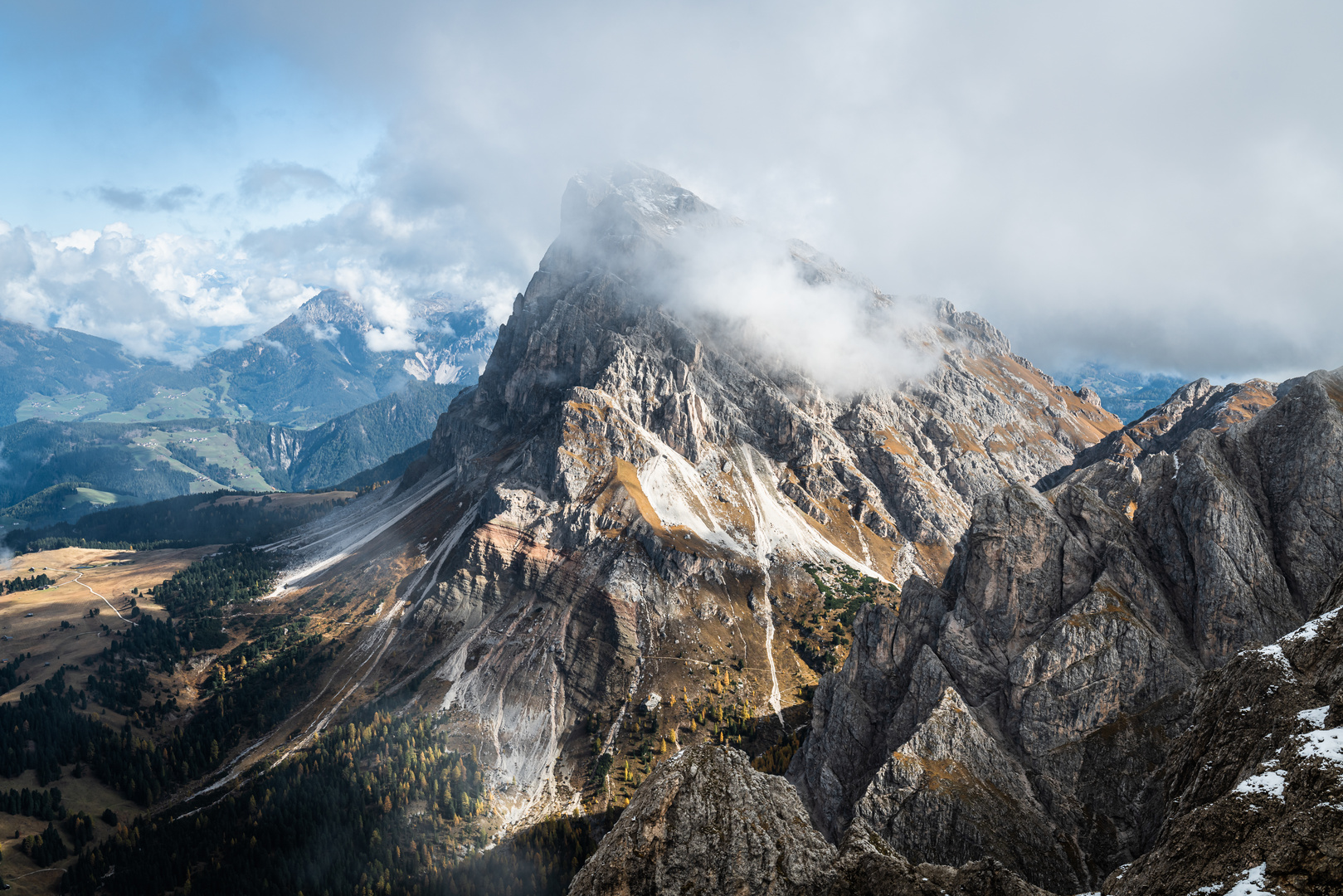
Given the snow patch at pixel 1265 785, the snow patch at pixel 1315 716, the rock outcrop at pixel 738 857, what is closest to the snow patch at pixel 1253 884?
the snow patch at pixel 1265 785

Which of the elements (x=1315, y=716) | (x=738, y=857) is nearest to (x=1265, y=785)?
(x=1315, y=716)

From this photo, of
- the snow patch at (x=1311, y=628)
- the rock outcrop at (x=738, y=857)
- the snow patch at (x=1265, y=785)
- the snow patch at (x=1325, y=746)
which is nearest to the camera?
the snow patch at (x=1325, y=746)

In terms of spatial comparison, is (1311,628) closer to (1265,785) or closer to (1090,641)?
(1265,785)

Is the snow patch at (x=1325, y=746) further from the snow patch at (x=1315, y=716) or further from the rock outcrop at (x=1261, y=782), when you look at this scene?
the snow patch at (x=1315, y=716)

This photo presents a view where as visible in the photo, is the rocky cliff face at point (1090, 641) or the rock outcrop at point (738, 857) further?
the rocky cliff face at point (1090, 641)

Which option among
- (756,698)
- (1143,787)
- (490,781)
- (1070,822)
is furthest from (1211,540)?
(490,781)

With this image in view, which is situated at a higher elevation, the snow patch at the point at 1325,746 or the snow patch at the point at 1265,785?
the snow patch at the point at 1325,746

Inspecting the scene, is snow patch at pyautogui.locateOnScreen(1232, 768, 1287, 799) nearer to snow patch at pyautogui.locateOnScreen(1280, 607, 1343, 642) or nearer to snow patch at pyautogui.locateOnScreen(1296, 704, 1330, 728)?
snow patch at pyautogui.locateOnScreen(1296, 704, 1330, 728)

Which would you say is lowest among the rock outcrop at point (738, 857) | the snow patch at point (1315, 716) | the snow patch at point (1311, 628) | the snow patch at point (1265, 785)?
the rock outcrop at point (738, 857)
